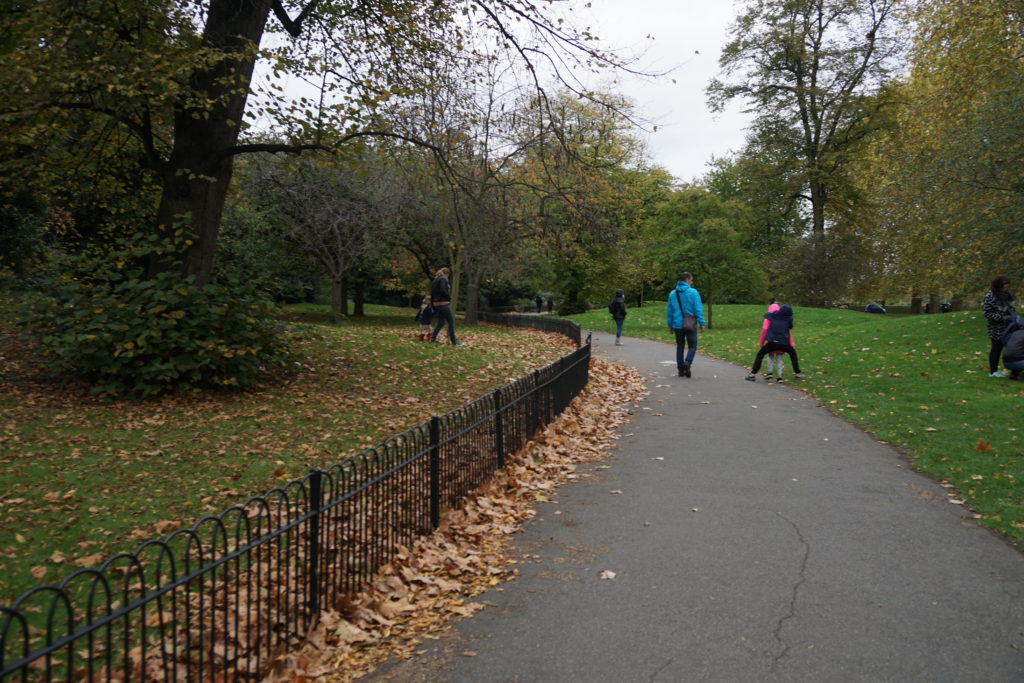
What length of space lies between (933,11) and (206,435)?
20549 millimetres

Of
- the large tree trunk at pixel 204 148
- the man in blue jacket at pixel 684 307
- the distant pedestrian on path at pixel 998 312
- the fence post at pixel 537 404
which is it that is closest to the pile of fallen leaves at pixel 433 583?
the fence post at pixel 537 404

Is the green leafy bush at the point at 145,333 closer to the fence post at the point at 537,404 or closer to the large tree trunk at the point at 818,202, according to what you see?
the fence post at the point at 537,404

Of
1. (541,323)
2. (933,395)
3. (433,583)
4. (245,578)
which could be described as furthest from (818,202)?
(245,578)

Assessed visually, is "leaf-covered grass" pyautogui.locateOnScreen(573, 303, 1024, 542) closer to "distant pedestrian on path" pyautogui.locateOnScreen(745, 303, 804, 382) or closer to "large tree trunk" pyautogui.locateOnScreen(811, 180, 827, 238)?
"distant pedestrian on path" pyautogui.locateOnScreen(745, 303, 804, 382)

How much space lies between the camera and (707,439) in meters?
9.15

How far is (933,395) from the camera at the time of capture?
11.9 metres

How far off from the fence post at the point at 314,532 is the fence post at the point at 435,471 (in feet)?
4.94

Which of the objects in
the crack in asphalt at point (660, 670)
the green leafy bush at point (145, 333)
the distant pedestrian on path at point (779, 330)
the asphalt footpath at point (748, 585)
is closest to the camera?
the crack in asphalt at point (660, 670)

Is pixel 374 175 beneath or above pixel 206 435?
above

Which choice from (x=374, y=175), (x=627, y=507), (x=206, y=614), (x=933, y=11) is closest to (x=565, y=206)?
(x=627, y=507)

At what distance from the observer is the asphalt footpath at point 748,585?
359 centimetres

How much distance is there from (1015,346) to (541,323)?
17071 millimetres

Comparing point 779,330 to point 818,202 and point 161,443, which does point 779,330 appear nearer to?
point 161,443

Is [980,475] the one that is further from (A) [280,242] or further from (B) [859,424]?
(A) [280,242]
